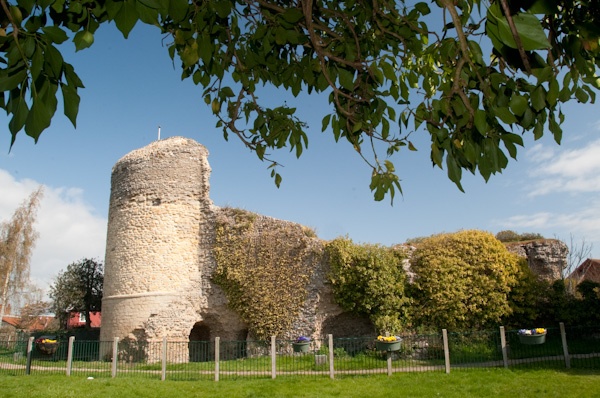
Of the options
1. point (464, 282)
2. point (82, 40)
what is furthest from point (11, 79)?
point (464, 282)

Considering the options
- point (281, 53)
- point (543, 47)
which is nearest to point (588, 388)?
point (281, 53)

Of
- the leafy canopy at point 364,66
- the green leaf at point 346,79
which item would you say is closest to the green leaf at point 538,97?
the leafy canopy at point 364,66

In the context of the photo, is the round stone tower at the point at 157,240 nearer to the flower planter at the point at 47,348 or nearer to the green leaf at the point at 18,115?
the flower planter at the point at 47,348

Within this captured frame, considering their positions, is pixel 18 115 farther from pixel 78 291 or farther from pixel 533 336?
pixel 78 291

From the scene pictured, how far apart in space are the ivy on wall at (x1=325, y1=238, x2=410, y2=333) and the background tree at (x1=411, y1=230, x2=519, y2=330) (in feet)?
2.23

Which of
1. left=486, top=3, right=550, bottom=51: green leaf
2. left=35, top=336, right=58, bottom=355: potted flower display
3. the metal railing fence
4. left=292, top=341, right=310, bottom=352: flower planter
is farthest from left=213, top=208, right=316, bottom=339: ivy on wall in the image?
left=486, top=3, right=550, bottom=51: green leaf

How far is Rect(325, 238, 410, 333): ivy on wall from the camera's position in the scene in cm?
1496

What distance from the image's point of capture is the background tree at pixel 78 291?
2317 cm

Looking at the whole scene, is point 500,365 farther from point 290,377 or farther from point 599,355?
point 290,377

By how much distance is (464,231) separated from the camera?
15.8 meters

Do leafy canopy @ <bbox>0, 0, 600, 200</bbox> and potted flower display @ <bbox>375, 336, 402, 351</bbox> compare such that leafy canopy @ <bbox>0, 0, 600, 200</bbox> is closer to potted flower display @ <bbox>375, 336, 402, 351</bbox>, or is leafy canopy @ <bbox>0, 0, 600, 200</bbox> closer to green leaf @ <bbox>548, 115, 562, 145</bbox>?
green leaf @ <bbox>548, 115, 562, 145</bbox>

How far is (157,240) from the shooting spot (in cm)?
1712

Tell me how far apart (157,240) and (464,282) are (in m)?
10.6

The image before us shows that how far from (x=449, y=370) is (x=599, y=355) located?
428 centimetres
